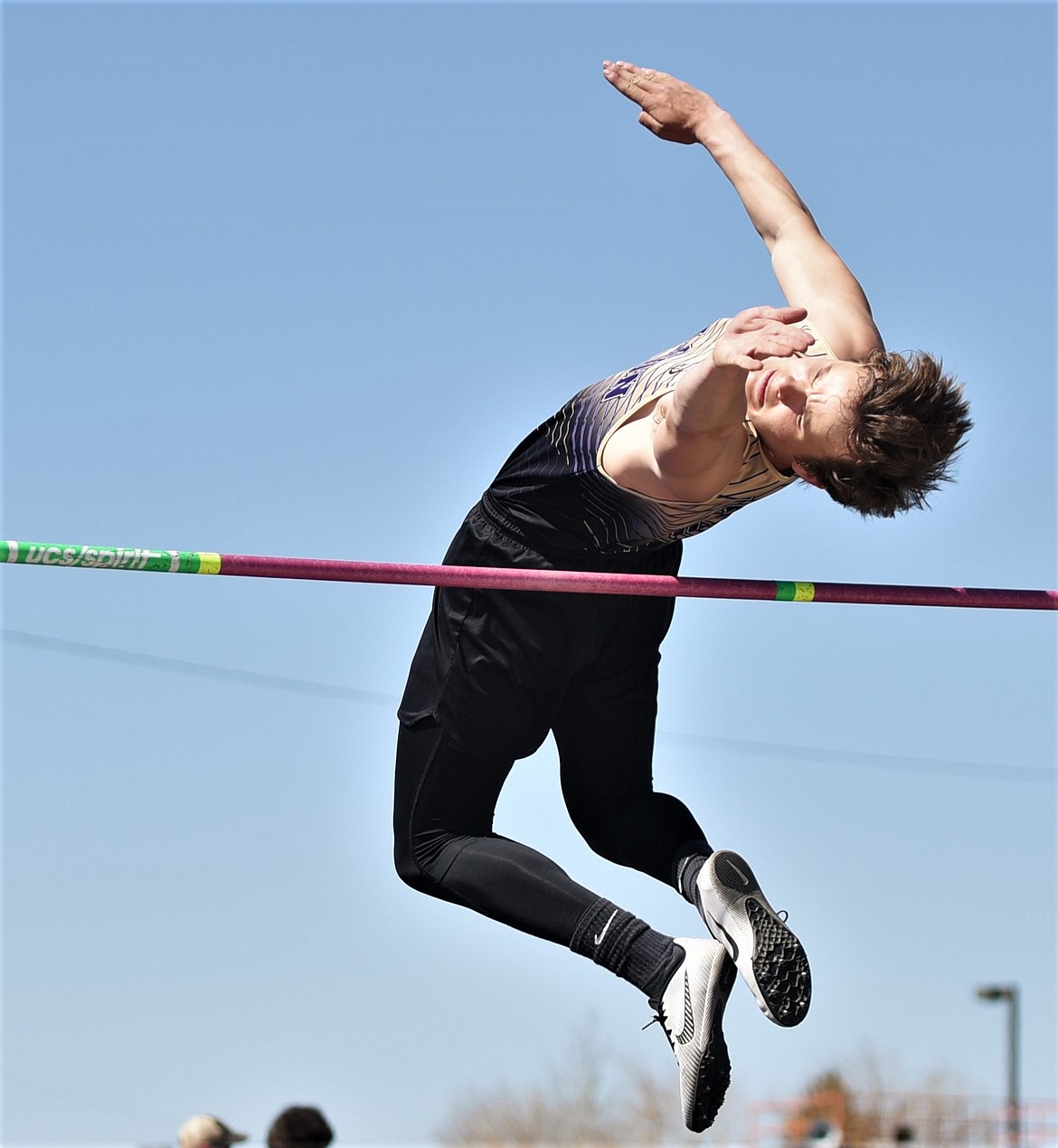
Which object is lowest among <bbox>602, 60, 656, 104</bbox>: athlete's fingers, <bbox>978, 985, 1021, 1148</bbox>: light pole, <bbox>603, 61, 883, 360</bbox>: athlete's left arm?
<bbox>978, 985, 1021, 1148</bbox>: light pole

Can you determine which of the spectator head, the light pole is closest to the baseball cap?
the spectator head

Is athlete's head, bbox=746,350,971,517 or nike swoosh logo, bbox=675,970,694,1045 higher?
athlete's head, bbox=746,350,971,517

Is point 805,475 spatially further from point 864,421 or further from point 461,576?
point 461,576

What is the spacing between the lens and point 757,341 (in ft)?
10.7

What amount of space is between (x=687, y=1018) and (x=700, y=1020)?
0.10 ft

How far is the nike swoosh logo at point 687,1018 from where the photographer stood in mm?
3686

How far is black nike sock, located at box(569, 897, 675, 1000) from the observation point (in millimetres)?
3773

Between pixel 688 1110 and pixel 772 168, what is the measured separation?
2059 millimetres

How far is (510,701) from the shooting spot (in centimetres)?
398

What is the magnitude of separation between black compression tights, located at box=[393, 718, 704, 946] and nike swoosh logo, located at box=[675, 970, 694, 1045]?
261 mm

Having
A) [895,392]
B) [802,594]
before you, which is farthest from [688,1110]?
[895,392]

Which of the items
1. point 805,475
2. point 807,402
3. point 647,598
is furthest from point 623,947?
point 807,402

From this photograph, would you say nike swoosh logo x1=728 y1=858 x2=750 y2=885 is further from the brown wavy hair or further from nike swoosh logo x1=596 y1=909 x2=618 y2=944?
the brown wavy hair

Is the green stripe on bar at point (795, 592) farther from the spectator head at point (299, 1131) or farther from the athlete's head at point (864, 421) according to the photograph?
the spectator head at point (299, 1131)
